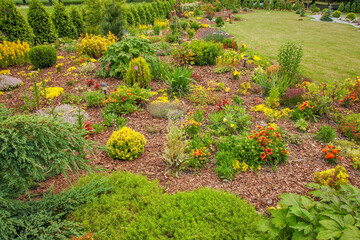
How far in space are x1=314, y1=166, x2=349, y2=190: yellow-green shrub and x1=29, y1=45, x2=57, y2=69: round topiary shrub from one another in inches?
347

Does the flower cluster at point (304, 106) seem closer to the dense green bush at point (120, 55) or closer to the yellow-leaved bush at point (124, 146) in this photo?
the yellow-leaved bush at point (124, 146)

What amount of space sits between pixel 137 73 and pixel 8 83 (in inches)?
154

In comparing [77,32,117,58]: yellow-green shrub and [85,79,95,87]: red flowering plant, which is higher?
[77,32,117,58]: yellow-green shrub

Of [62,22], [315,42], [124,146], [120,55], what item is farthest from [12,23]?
[315,42]

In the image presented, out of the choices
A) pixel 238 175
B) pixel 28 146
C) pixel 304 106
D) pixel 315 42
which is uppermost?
pixel 28 146

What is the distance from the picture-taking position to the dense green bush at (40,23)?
10.00 m

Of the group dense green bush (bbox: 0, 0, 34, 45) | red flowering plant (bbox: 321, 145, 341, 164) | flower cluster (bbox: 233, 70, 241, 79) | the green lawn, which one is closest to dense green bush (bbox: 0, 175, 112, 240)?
red flowering plant (bbox: 321, 145, 341, 164)

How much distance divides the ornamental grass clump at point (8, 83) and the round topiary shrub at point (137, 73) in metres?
3.41

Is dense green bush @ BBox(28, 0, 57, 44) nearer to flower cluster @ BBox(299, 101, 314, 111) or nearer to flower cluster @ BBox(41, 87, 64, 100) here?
flower cluster @ BBox(41, 87, 64, 100)

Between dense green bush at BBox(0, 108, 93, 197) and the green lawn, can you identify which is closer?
dense green bush at BBox(0, 108, 93, 197)

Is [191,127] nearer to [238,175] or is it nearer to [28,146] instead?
[238,175]

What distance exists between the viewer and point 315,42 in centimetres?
1398

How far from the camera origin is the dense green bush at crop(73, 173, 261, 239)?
2768 millimetres

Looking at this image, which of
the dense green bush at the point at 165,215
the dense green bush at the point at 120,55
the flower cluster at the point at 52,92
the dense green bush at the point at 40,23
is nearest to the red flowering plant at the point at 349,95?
the dense green bush at the point at 165,215
